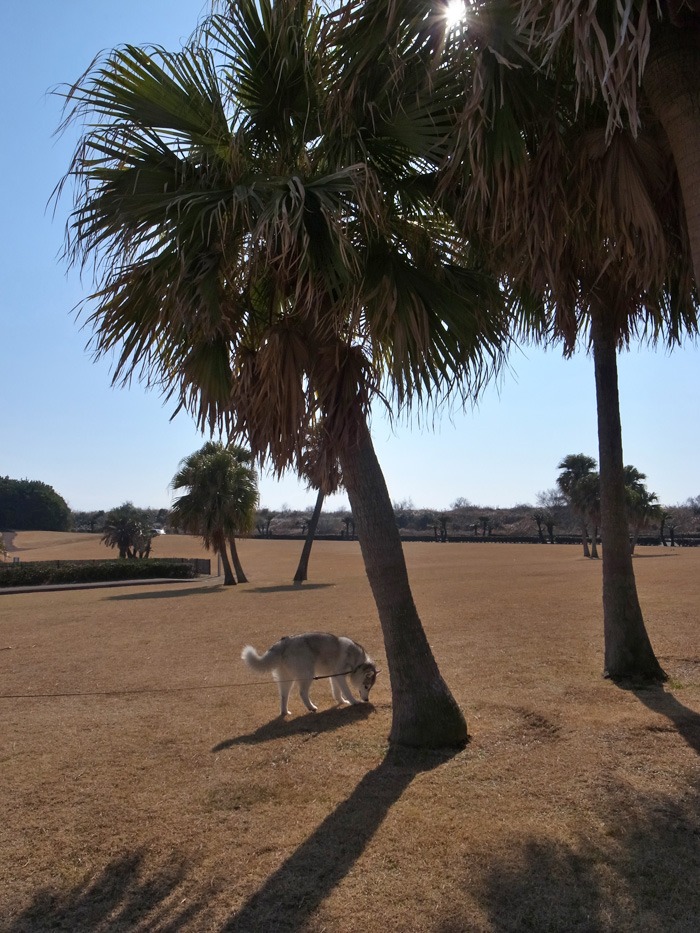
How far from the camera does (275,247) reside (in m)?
5.24

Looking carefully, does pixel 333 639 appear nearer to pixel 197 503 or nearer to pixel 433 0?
pixel 433 0

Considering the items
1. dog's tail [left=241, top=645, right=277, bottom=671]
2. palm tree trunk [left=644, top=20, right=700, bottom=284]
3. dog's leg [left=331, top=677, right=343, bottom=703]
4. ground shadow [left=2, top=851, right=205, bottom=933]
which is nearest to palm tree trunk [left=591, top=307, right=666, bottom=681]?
dog's leg [left=331, top=677, right=343, bottom=703]

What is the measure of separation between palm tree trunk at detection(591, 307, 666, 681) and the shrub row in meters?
34.2

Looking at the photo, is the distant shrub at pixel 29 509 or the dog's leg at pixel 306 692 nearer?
the dog's leg at pixel 306 692

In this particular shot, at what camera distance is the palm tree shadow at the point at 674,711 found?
6559mm

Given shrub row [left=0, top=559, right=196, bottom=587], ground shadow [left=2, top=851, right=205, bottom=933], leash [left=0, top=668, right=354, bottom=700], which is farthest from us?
shrub row [left=0, top=559, right=196, bottom=587]

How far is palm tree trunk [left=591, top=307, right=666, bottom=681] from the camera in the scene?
29.0 feet

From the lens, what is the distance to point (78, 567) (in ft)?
130

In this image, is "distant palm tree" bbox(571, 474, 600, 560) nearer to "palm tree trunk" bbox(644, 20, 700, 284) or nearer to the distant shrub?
"palm tree trunk" bbox(644, 20, 700, 284)

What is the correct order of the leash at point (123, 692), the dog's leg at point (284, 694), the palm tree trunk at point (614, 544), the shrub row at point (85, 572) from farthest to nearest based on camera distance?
1. the shrub row at point (85, 572)
2. the leash at point (123, 692)
3. the palm tree trunk at point (614, 544)
4. the dog's leg at point (284, 694)

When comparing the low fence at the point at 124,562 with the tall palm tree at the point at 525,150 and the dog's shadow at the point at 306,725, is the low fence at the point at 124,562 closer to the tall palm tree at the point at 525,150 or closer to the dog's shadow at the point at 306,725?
the dog's shadow at the point at 306,725

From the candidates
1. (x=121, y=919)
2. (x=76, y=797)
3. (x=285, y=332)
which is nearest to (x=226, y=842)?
(x=121, y=919)

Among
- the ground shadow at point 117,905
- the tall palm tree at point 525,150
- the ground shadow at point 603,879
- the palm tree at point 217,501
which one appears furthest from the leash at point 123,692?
the palm tree at point 217,501

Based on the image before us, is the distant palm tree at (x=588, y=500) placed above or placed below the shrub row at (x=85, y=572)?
above
